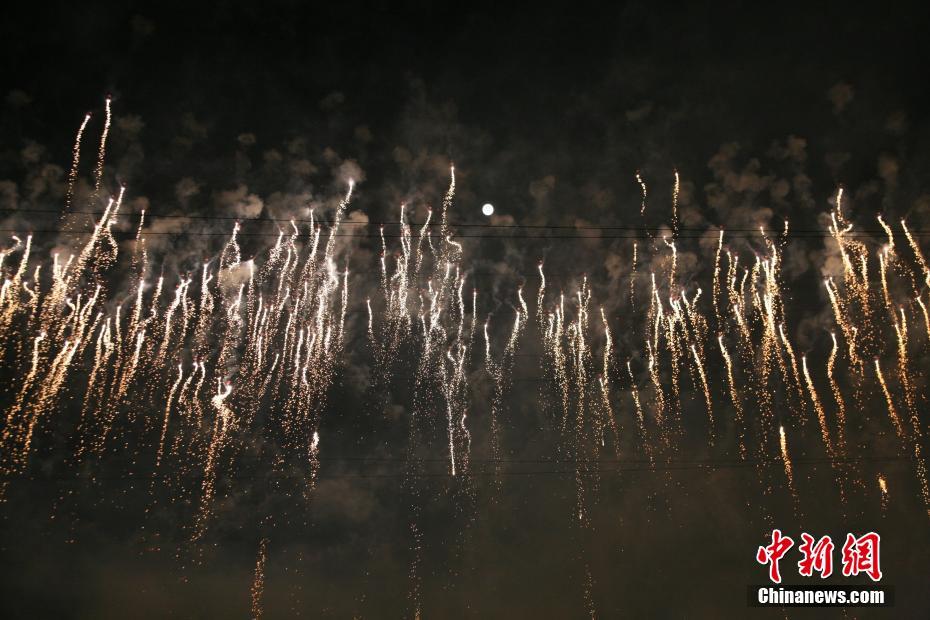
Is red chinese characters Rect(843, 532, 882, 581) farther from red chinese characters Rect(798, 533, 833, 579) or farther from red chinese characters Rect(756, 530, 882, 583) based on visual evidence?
red chinese characters Rect(798, 533, 833, 579)

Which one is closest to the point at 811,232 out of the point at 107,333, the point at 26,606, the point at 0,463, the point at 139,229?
the point at 139,229

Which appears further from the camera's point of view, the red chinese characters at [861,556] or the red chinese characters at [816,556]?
the red chinese characters at [816,556]

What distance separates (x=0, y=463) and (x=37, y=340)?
8.24 metres

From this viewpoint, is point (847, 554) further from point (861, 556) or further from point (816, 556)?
point (816, 556)

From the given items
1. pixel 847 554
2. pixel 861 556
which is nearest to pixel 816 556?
pixel 847 554

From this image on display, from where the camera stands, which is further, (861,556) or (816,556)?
(816,556)

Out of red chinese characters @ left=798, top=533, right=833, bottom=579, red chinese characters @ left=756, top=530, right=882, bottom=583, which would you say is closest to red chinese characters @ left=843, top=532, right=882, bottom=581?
red chinese characters @ left=756, top=530, right=882, bottom=583

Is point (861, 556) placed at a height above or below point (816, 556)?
above

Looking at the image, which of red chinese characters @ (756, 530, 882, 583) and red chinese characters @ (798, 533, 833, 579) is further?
red chinese characters @ (798, 533, 833, 579)

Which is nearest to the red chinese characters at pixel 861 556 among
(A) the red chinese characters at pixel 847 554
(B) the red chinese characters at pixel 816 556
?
(A) the red chinese characters at pixel 847 554

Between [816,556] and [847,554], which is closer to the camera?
[847,554]

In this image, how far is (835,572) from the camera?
26.2 meters

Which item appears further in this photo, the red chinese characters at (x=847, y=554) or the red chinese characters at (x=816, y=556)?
the red chinese characters at (x=816, y=556)

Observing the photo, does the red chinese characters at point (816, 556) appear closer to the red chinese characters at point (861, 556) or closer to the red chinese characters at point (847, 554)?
the red chinese characters at point (847, 554)
